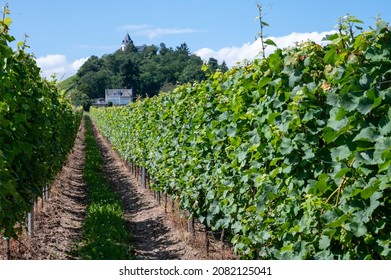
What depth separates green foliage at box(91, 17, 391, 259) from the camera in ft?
10.4

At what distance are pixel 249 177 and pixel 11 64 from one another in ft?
9.95

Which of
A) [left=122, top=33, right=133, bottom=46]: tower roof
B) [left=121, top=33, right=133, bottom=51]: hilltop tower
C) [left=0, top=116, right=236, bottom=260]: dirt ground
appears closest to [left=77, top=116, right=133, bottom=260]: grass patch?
[left=0, top=116, right=236, bottom=260]: dirt ground

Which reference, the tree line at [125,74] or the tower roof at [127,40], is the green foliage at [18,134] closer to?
the tree line at [125,74]

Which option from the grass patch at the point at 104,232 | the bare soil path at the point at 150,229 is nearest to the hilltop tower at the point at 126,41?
the bare soil path at the point at 150,229

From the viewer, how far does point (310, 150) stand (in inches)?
151

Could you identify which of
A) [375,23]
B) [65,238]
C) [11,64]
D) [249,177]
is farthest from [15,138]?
[375,23]

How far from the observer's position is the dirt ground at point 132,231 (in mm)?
7727

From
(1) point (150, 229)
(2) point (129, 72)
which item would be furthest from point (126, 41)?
(1) point (150, 229)

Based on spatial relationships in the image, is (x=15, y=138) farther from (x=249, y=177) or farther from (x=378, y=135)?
(x=378, y=135)

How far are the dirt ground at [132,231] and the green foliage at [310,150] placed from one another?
2.03 m

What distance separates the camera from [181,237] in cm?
880

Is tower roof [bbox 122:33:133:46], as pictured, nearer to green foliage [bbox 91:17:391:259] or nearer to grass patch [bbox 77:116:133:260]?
grass patch [bbox 77:116:133:260]

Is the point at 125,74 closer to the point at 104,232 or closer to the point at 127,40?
the point at 127,40

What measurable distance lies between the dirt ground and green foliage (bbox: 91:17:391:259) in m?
2.03
